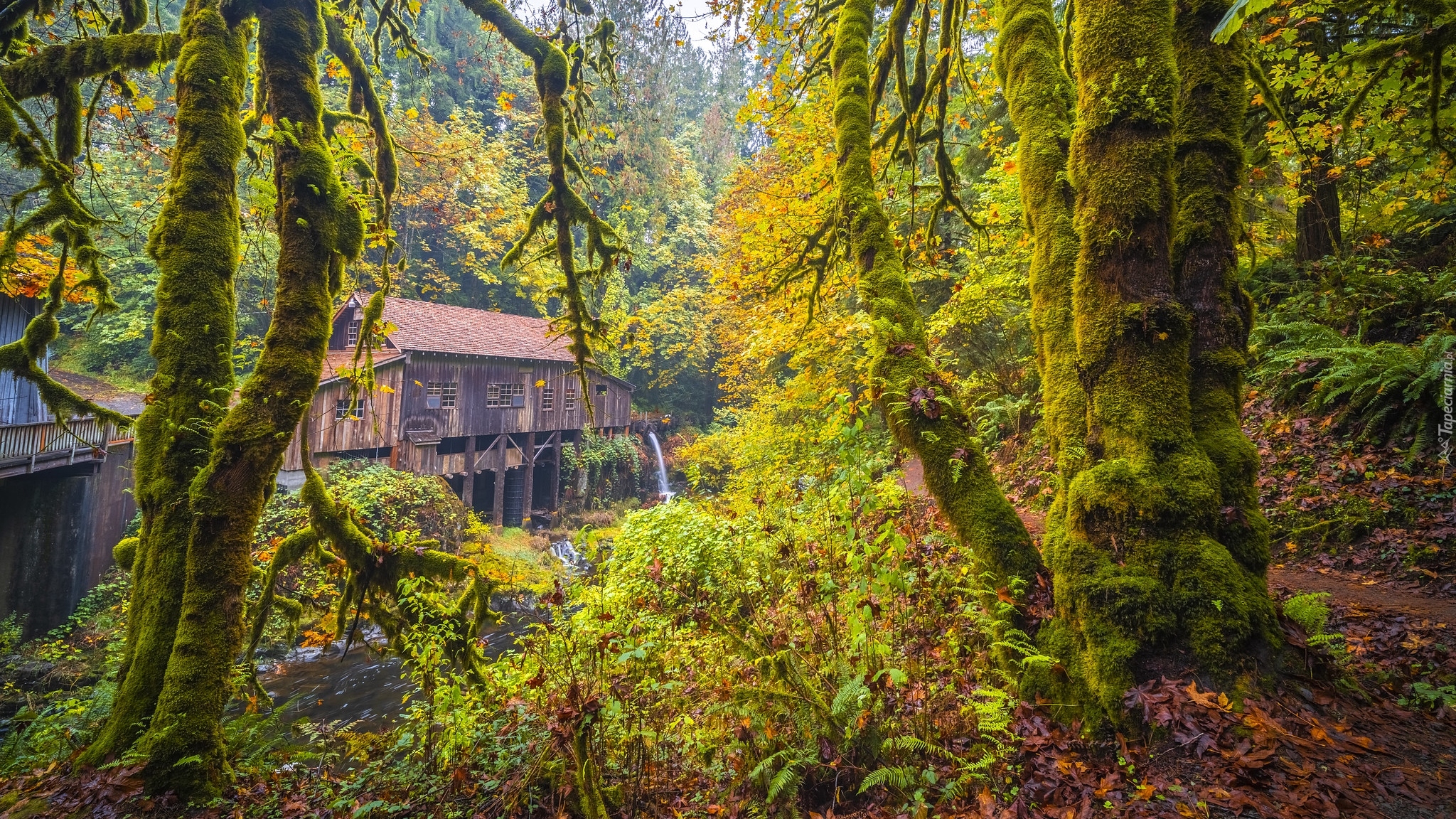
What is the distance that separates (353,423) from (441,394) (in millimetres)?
2880

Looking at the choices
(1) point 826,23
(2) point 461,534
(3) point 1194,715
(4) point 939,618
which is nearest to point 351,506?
(4) point 939,618

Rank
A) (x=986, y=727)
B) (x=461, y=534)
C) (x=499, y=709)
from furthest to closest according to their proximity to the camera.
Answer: (x=461, y=534), (x=499, y=709), (x=986, y=727)

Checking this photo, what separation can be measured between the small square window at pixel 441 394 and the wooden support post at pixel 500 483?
2.62 m

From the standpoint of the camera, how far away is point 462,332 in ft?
67.9

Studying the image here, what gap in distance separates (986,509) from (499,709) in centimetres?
372

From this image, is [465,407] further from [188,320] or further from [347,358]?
[188,320]

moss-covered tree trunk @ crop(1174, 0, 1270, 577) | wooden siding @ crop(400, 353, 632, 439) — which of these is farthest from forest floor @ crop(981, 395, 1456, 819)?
wooden siding @ crop(400, 353, 632, 439)

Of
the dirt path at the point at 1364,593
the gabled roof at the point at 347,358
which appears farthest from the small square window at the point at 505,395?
the dirt path at the point at 1364,593

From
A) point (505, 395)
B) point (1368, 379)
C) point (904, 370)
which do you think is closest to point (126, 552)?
point (904, 370)

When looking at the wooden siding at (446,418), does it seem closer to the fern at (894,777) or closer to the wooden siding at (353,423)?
the wooden siding at (353,423)

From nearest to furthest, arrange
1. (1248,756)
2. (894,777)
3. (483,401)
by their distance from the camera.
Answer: (1248,756), (894,777), (483,401)

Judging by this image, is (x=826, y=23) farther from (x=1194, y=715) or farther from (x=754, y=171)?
(x=754, y=171)

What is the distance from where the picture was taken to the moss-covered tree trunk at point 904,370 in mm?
3244

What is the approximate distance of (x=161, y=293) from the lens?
3.67 meters
